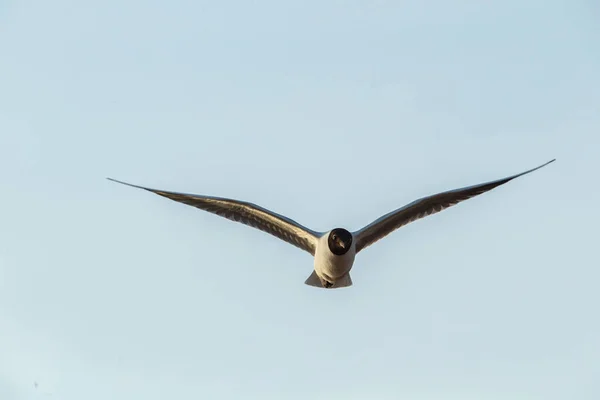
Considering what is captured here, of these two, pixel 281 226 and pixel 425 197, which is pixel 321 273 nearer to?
pixel 281 226

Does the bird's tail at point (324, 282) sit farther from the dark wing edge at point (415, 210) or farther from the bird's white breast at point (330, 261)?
the dark wing edge at point (415, 210)

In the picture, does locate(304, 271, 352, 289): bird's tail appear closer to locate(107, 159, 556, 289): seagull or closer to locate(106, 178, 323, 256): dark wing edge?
locate(107, 159, 556, 289): seagull

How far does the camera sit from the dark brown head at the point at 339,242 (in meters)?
16.4

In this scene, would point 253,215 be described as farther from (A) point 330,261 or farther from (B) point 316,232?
(A) point 330,261

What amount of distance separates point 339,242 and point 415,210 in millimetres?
Answer: 2194

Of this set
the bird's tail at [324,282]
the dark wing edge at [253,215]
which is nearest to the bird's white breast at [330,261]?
the bird's tail at [324,282]

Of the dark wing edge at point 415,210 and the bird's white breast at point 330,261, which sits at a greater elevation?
the dark wing edge at point 415,210

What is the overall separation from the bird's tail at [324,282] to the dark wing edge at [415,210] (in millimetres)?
676

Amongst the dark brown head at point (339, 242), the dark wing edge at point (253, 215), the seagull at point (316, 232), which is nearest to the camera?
the dark brown head at point (339, 242)

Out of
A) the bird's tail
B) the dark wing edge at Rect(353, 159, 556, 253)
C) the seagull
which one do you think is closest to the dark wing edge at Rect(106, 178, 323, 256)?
the seagull

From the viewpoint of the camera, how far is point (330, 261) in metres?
16.5

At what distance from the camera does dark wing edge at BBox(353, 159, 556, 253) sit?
57.1 ft

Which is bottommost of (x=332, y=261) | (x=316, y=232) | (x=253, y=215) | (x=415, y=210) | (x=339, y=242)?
(x=332, y=261)

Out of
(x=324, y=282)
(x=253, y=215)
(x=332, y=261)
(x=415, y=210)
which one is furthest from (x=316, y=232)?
(x=415, y=210)
